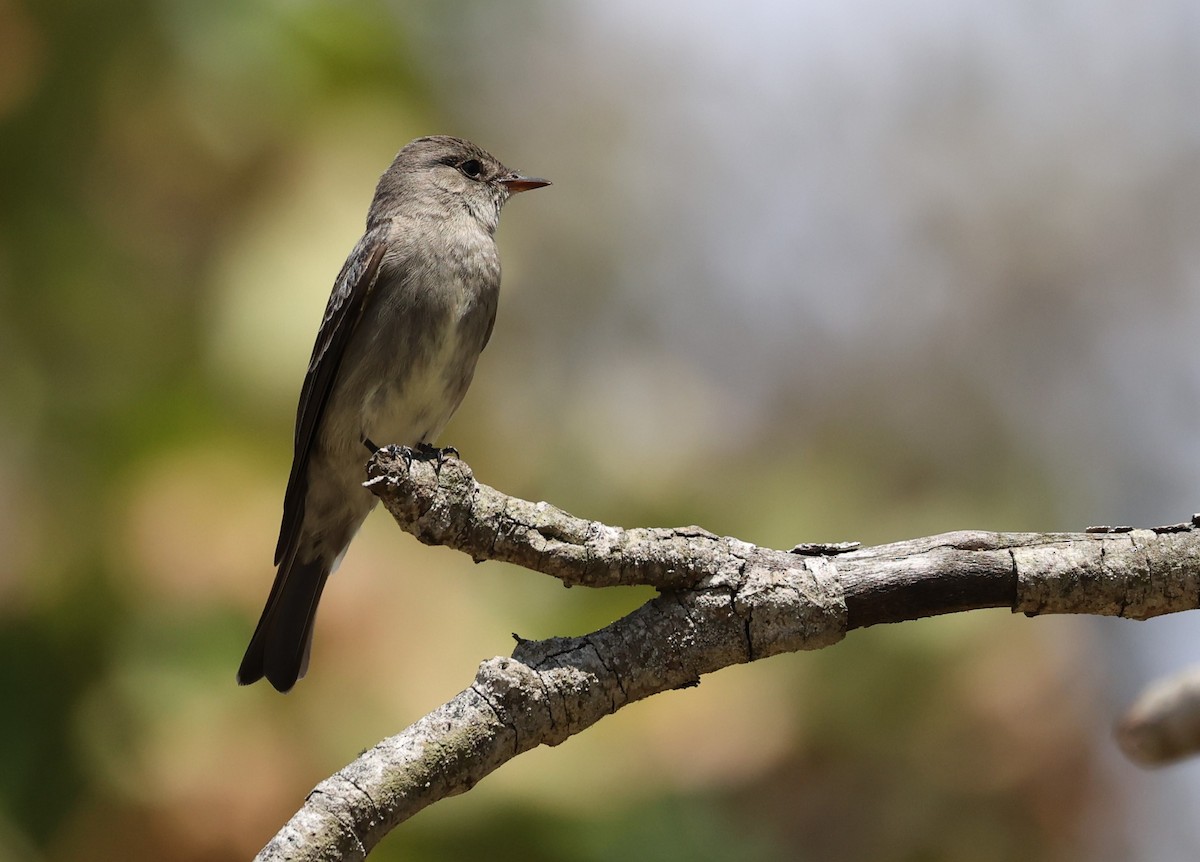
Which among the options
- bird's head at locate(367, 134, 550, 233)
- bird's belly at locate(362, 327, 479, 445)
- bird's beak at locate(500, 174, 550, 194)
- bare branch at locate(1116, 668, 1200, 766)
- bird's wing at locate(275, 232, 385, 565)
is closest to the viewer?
bare branch at locate(1116, 668, 1200, 766)

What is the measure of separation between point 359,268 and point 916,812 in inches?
114

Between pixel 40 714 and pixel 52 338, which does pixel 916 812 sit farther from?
pixel 52 338

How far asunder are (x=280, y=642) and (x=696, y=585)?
7.18 feet

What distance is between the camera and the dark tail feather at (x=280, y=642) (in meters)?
4.09

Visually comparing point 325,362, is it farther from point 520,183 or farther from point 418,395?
point 520,183

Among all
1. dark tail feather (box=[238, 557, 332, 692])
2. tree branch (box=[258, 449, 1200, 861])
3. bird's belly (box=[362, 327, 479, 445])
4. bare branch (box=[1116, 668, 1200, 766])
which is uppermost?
bird's belly (box=[362, 327, 479, 445])

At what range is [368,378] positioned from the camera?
401 centimetres

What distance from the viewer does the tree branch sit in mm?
2248

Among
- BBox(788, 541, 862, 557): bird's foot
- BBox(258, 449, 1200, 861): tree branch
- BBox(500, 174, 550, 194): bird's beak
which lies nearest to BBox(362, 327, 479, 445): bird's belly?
BBox(500, 174, 550, 194): bird's beak

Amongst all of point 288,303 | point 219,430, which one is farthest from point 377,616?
point 288,303

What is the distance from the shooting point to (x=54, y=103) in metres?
5.68

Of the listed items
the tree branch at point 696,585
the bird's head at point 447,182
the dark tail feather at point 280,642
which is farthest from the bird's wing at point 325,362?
the tree branch at point 696,585

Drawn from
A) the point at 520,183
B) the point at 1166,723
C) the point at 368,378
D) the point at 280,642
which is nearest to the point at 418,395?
the point at 368,378

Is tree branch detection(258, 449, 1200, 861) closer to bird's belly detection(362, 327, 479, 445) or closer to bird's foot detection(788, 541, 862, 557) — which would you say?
bird's foot detection(788, 541, 862, 557)
